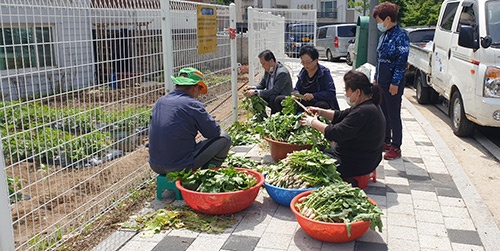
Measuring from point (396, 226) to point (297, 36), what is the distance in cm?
731

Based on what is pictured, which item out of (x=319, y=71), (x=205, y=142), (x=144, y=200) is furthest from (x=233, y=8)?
(x=144, y=200)

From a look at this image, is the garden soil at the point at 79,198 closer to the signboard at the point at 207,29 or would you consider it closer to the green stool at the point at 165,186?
the green stool at the point at 165,186

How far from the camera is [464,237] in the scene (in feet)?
12.5

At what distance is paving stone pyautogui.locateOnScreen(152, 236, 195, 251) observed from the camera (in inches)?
141

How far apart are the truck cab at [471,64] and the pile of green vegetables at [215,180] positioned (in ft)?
12.5

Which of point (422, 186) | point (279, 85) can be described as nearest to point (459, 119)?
point (422, 186)

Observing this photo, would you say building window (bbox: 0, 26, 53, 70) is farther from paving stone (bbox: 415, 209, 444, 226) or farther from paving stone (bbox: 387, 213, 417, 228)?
paving stone (bbox: 415, 209, 444, 226)

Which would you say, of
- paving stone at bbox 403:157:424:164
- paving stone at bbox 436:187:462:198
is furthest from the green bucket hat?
paving stone at bbox 403:157:424:164

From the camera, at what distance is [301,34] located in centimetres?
1063

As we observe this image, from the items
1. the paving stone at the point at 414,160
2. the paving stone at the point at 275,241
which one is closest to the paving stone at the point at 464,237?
the paving stone at the point at 275,241

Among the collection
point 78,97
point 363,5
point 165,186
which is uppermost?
point 363,5

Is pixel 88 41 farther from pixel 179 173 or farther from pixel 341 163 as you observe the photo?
pixel 341 163

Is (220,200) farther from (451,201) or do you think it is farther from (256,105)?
(256,105)

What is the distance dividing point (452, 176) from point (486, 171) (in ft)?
2.68
